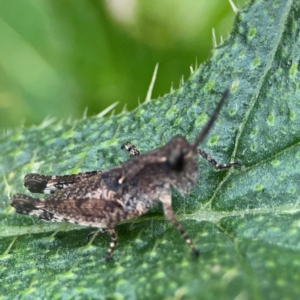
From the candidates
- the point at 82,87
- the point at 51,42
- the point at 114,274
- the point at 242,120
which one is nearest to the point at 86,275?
the point at 114,274

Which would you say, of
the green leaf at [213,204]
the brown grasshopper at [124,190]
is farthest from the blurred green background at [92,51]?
the brown grasshopper at [124,190]

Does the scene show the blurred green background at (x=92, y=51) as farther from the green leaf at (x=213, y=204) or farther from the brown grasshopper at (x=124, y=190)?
the brown grasshopper at (x=124, y=190)

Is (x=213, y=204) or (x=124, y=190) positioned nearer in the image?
(x=213, y=204)

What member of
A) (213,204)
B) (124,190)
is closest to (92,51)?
(124,190)

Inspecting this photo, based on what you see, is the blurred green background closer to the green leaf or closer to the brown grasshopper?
the green leaf

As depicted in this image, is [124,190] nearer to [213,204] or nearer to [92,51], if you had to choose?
[213,204]

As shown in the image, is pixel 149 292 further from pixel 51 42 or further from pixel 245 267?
pixel 51 42

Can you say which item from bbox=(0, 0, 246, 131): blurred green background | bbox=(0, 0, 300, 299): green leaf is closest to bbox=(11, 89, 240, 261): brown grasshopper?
bbox=(0, 0, 300, 299): green leaf
